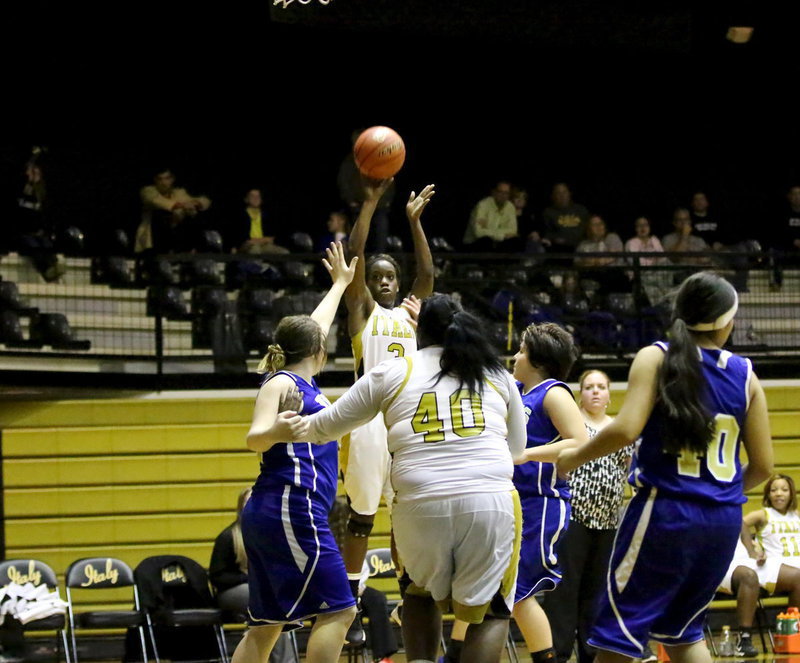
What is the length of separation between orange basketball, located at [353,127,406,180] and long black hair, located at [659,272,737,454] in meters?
2.85

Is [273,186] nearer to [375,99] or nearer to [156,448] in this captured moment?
[375,99]

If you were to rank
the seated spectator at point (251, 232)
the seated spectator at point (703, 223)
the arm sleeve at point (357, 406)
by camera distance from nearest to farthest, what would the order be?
the arm sleeve at point (357, 406) < the seated spectator at point (251, 232) < the seated spectator at point (703, 223)

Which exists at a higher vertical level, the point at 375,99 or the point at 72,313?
the point at 375,99

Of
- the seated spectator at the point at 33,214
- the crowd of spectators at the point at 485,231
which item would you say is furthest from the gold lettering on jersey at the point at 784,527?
the seated spectator at the point at 33,214

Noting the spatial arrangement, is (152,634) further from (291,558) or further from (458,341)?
(458,341)

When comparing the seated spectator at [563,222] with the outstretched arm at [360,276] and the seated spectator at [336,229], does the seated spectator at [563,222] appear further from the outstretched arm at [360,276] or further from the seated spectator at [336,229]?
the outstretched arm at [360,276]

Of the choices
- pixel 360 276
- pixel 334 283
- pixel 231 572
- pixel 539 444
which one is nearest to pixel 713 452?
pixel 539 444

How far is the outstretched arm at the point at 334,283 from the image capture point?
6.05 meters

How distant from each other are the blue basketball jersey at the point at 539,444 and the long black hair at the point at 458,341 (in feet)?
3.09

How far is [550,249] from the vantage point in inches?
550

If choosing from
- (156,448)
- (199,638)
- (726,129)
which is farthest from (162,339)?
(726,129)

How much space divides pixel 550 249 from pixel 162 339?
483 centimetres

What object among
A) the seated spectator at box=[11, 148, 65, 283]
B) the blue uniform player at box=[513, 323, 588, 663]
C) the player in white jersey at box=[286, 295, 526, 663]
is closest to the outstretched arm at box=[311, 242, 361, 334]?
the blue uniform player at box=[513, 323, 588, 663]

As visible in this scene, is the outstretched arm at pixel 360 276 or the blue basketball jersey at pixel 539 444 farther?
the outstretched arm at pixel 360 276
